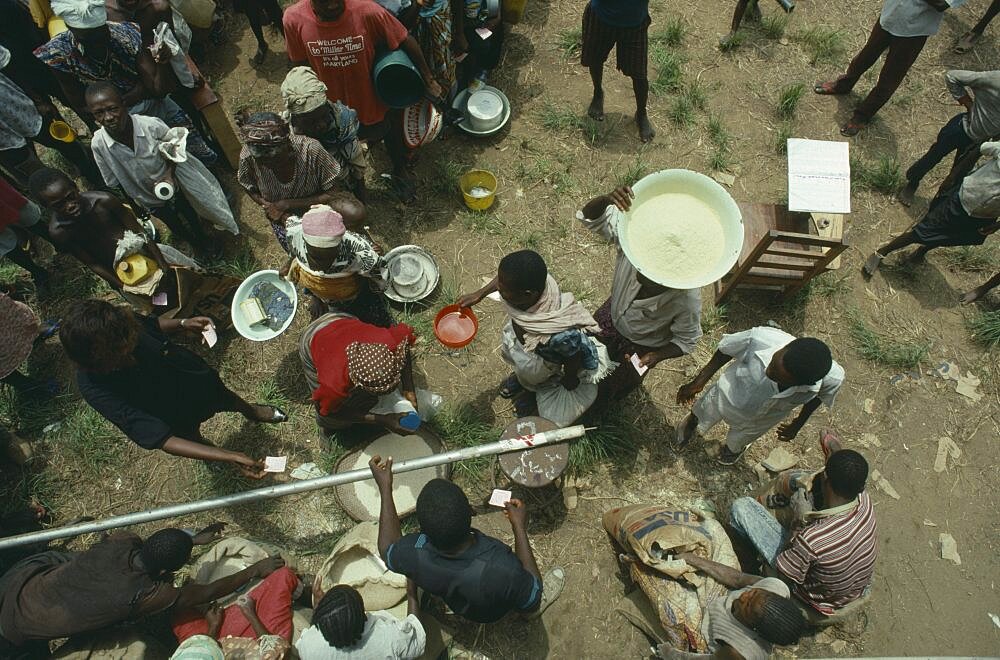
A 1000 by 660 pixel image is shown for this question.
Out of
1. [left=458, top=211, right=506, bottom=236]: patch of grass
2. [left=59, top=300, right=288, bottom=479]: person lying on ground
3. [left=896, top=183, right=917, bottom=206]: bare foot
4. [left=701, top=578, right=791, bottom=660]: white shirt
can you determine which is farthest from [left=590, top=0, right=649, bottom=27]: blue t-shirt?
[left=701, top=578, right=791, bottom=660]: white shirt

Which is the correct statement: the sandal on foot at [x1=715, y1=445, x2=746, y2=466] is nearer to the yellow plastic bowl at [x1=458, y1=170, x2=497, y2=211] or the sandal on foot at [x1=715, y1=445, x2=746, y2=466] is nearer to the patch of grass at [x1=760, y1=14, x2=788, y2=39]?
the yellow plastic bowl at [x1=458, y1=170, x2=497, y2=211]

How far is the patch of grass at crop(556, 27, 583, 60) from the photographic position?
6.48 metres

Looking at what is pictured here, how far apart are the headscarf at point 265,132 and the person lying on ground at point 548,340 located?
1699 millimetres

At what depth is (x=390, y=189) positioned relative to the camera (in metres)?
5.57

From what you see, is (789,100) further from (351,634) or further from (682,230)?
(351,634)

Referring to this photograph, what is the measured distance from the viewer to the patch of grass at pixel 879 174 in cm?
558

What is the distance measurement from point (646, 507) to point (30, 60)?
6.70 metres

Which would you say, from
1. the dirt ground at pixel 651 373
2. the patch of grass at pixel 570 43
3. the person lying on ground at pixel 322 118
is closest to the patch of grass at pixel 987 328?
the dirt ground at pixel 651 373

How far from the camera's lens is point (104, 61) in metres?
4.31

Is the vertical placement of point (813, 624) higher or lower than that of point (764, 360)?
lower

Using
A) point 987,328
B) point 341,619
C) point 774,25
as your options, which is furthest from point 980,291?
point 341,619

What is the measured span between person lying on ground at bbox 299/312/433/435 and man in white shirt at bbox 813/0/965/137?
5.35 metres

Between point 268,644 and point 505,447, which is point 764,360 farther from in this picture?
point 268,644

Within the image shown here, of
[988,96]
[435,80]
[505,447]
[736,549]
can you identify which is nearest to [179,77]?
[435,80]
